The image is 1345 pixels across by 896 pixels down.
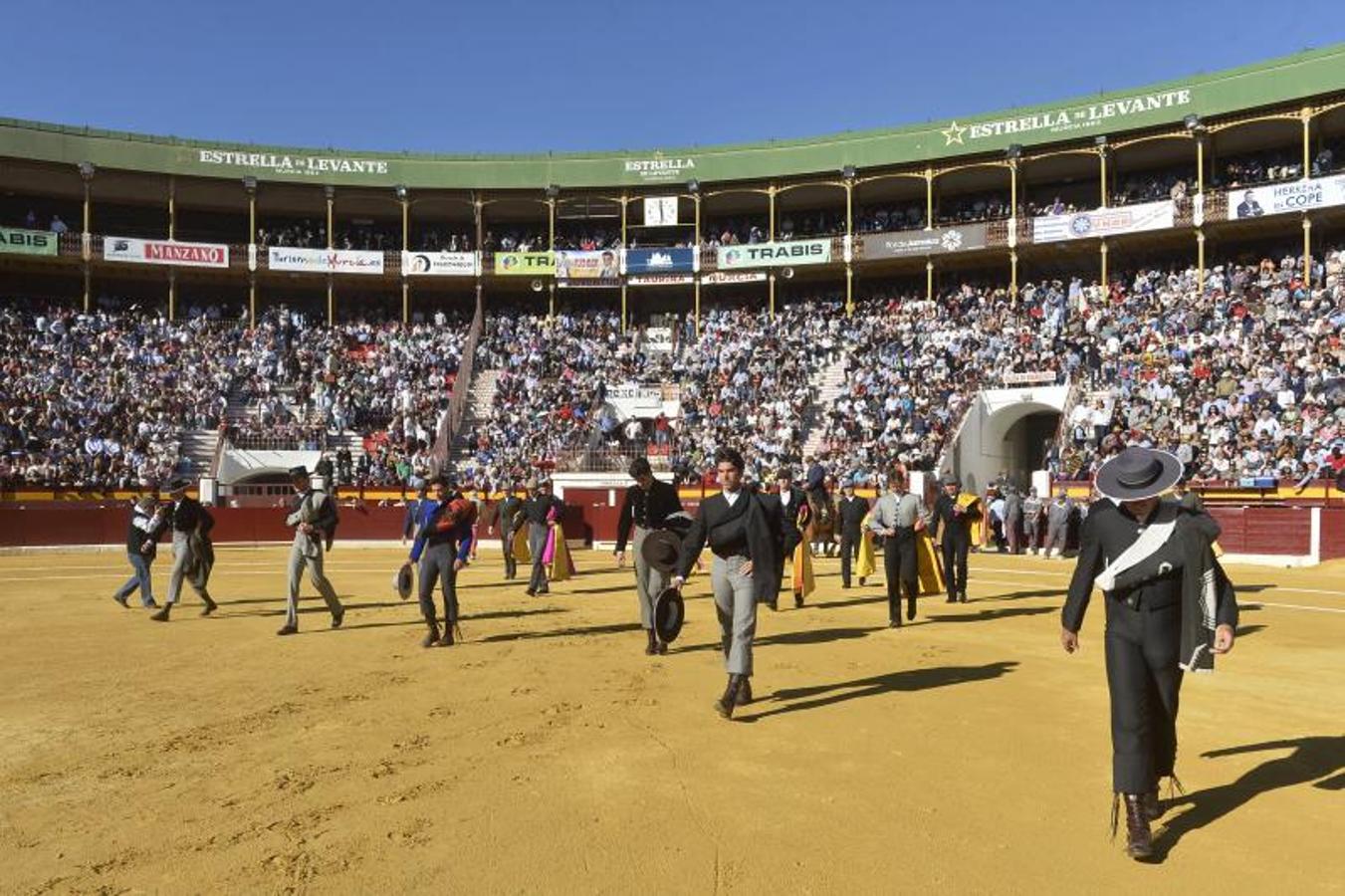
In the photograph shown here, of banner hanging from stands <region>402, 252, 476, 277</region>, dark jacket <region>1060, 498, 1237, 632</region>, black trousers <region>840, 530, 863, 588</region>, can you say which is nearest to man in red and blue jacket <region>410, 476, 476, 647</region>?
dark jacket <region>1060, 498, 1237, 632</region>

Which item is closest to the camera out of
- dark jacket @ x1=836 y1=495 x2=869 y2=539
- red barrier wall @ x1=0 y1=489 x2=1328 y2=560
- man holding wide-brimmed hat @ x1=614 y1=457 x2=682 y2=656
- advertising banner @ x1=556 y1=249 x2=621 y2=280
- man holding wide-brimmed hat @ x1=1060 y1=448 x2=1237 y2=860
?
man holding wide-brimmed hat @ x1=1060 y1=448 x2=1237 y2=860

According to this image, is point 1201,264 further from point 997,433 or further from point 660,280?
→ point 660,280

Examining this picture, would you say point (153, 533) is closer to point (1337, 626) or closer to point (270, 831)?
point (270, 831)

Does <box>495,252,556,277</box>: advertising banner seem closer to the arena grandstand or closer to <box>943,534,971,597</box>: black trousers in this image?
the arena grandstand

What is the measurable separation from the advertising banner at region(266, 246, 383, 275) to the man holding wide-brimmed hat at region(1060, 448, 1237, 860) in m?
37.6

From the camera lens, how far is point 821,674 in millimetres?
8320

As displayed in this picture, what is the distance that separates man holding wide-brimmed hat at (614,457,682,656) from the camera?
31.2 ft

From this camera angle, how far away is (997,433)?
2939 cm

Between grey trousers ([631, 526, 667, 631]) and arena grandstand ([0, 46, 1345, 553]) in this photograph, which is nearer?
grey trousers ([631, 526, 667, 631])

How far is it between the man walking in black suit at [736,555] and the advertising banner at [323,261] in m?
34.7


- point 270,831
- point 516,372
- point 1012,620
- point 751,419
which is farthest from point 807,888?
point 516,372

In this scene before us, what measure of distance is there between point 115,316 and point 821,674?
118 feet

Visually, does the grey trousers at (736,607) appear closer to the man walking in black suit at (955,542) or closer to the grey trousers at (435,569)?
the grey trousers at (435,569)

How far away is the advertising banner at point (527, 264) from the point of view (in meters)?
39.2
